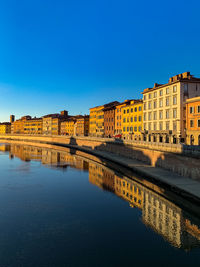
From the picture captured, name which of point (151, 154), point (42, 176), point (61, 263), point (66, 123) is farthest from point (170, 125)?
point (66, 123)

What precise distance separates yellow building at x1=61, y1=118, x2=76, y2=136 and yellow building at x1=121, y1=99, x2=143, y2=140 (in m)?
72.2

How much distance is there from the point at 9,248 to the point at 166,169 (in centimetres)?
2940

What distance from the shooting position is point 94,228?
63.8ft

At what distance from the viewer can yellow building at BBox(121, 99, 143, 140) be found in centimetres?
7381

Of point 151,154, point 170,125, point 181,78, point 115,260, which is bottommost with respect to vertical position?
point 115,260

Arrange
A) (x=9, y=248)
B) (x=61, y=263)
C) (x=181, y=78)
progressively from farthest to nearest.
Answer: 1. (x=181, y=78)
2. (x=9, y=248)
3. (x=61, y=263)

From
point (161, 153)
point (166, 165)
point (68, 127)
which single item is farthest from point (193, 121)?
point (68, 127)

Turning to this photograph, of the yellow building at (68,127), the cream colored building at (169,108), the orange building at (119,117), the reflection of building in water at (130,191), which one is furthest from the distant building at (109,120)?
the reflection of building in water at (130,191)

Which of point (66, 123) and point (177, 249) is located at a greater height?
point (66, 123)

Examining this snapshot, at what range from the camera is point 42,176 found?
140 ft

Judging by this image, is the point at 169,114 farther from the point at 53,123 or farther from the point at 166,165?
the point at 53,123

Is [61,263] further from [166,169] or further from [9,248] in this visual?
[166,169]

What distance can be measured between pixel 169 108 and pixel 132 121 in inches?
849

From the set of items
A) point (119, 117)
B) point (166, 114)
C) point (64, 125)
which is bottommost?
point (166, 114)
